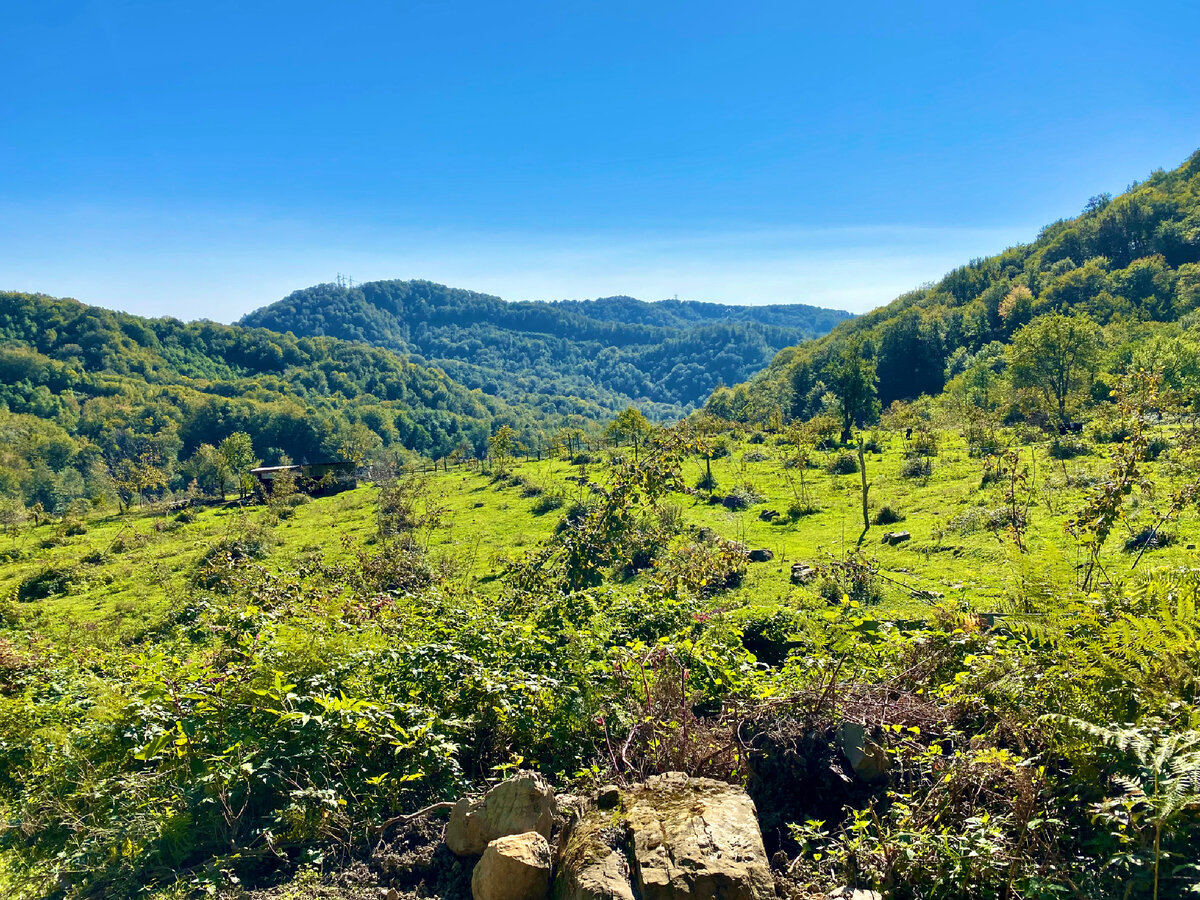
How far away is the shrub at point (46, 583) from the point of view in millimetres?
23422

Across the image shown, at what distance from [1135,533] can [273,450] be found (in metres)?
99.7

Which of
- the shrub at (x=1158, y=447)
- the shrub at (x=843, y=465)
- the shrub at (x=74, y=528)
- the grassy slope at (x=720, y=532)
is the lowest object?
the shrub at (x=74, y=528)

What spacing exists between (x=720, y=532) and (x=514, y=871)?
65.4ft

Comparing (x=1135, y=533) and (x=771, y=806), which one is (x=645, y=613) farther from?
(x=1135, y=533)

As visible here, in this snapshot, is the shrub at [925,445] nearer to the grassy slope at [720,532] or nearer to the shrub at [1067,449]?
the grassy slope at [720,532]

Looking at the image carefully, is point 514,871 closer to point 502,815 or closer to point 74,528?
point 502,815

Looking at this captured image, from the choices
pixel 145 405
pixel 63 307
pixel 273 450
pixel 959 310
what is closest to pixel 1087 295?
pixel 959 310

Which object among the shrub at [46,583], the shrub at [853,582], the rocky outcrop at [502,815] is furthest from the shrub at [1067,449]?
→ the shrub at [46,583]

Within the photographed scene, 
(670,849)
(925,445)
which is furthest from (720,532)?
(670,849)

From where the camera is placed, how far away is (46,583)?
23922 mm

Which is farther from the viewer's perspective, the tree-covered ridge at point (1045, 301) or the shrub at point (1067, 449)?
the tree-covered ridge at point (1045, 301)

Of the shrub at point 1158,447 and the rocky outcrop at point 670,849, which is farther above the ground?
the shrub at point 1158,447

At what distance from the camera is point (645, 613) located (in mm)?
5480

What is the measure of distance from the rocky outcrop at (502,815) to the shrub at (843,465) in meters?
29.9
